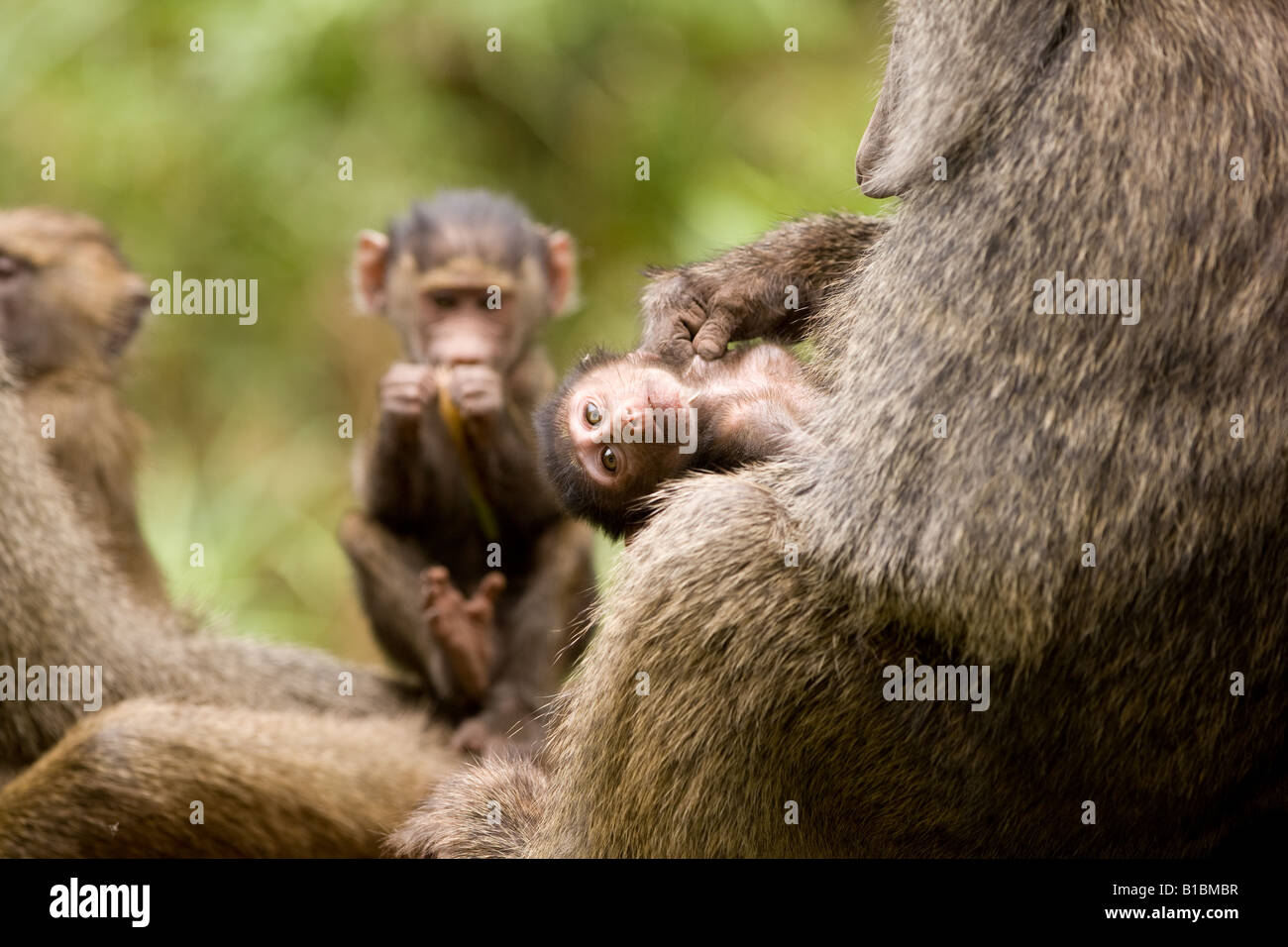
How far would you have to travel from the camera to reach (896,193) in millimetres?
2148

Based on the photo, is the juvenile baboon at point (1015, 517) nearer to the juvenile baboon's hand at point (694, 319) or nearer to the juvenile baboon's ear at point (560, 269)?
the juvenile baboon's hand at point (694, 319)

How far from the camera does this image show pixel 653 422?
99.0 inches

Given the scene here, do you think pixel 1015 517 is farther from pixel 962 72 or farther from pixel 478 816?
pixel 478 816

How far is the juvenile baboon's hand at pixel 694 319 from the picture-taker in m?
2.54

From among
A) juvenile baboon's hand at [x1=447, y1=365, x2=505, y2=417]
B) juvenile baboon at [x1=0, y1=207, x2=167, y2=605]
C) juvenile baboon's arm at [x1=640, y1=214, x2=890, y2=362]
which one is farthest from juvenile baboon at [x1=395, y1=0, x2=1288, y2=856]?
juvenile baboon at [x1=0, y1=207, x2=167, y2=605]

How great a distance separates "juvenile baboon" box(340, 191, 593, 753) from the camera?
11.6 ft

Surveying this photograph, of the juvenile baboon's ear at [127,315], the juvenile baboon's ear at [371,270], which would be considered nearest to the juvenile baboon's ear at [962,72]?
the juvenile baboon's ear at [371,270]

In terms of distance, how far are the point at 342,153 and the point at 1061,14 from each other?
4.53m

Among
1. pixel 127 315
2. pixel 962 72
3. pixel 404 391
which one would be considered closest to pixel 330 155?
pixel 127 315

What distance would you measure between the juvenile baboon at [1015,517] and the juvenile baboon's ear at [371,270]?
2.01 metres

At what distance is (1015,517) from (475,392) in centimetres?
178

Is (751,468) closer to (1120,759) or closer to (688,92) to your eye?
(1120,759)

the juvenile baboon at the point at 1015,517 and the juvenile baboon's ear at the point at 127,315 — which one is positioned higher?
the juvenile baboon's ear at the point at 127,315
